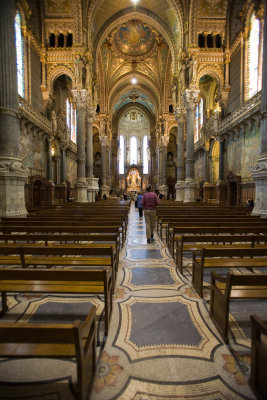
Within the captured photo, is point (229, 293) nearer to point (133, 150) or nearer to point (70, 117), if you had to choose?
point (70, 117)

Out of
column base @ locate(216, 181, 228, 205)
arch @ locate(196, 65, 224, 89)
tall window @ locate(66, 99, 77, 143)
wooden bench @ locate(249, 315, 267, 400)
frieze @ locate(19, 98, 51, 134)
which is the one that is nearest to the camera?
wooden bench @ locate(249, 315, 267, 400)

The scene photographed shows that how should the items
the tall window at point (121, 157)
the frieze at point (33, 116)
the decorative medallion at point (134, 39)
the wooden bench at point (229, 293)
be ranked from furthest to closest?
the tall window at point (121, 157) → the decorative medallion at point (134, 39) → the frieze at point (33, 116) → the wooden bench at point (229, 293)

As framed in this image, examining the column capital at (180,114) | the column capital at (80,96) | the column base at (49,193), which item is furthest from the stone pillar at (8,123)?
the column capital at (180,114)

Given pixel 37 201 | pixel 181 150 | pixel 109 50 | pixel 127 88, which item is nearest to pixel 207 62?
pixel 181 150

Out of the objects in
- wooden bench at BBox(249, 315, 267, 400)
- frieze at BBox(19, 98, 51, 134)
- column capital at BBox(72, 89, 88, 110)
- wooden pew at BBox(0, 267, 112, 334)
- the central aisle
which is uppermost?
column capital at BBox(72, 89, 88, 110)

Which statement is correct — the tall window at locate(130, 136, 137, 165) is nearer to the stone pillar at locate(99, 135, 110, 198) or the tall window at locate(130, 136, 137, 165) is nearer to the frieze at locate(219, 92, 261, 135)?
the stone pillar at locate(99, 135, 110, 198)

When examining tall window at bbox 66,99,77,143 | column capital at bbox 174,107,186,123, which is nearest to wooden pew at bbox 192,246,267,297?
column capital at bbox 174,107,186,123

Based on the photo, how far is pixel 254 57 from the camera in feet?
44.3

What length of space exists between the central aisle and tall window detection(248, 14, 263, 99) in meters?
14.3

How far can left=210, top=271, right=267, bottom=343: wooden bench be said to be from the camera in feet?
6.36

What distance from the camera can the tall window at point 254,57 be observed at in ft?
42.4

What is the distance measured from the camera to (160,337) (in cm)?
227

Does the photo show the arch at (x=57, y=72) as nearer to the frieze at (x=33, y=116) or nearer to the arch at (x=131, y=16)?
the frieze at (x=33, y=116)

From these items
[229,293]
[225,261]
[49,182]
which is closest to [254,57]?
[225,261]
